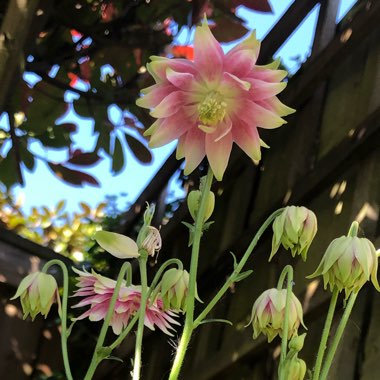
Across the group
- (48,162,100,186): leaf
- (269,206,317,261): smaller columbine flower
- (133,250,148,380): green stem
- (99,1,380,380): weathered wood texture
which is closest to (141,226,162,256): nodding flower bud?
(133,250,148,380): green stem

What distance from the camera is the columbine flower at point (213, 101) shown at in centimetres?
66

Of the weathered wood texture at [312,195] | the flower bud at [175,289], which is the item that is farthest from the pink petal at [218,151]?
the weathered wood texture at [312,195]

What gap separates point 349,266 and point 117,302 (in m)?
0.24

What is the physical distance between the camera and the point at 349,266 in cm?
63

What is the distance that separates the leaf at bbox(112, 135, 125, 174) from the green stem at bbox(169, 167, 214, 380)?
1.42 meters

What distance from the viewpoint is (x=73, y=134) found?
85.4 inches

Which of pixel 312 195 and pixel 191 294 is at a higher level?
pixel 312 195

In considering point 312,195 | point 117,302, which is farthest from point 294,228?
point 312,195

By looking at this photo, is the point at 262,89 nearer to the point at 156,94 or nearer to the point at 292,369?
the point at 156,94

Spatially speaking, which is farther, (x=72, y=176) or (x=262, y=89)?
(x=72, y=176)

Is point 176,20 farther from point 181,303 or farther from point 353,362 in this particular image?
point 181,303

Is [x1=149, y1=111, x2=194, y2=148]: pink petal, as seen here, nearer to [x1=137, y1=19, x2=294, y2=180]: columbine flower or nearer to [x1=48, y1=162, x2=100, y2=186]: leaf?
[x1=137, y1=19, x2=294, y2=180]: columbine flower

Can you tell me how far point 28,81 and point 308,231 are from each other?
156 cm

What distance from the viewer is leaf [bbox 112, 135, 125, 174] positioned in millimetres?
2094
